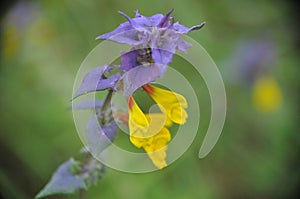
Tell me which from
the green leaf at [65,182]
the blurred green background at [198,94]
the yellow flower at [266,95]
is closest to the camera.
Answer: the green leaf at [65,182]

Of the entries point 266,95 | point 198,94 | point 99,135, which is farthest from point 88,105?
point 266,95

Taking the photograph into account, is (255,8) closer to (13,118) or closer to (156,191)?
(156,191)

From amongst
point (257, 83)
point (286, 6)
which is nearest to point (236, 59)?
point (257, 83)

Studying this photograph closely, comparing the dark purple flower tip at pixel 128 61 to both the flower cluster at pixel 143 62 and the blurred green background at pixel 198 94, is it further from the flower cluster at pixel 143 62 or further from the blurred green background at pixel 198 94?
the blurred green background at pixel 198 94

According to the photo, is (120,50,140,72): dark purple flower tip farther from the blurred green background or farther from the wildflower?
the blurred green background

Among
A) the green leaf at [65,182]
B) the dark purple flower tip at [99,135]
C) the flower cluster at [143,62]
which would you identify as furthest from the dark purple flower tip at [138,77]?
the green leaf at [65,182]

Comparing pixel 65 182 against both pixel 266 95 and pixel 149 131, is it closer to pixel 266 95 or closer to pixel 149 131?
pixel 149 131
